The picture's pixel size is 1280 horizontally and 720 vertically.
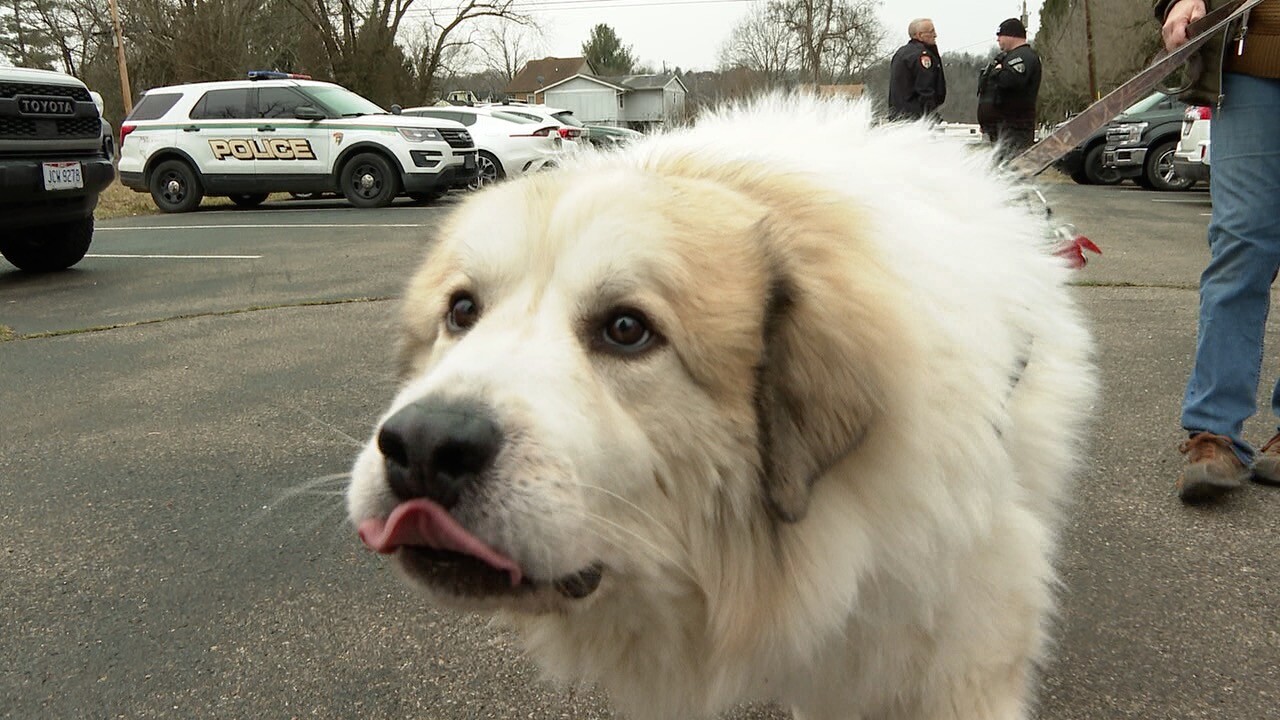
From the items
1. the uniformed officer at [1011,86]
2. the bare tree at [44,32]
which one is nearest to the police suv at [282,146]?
the uniformed officer at [1011,86]

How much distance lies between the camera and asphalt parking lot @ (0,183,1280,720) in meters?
2.14

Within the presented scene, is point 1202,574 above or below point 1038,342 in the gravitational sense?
below

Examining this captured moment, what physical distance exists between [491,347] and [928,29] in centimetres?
1045

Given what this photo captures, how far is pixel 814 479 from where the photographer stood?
149 cm

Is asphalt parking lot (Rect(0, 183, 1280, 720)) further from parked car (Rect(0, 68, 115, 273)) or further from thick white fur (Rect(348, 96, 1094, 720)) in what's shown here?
parked car (Rect(0, 68, 115, 273))

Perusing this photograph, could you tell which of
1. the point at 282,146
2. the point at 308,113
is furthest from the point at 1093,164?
the point at 282,146

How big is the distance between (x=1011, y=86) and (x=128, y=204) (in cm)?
1516

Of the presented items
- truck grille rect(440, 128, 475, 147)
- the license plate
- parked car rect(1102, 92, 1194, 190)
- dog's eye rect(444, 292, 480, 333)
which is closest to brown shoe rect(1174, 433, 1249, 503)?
dog's eye rect(444, 292, 480, 333)

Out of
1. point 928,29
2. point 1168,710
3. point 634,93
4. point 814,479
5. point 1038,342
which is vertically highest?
point 634,93

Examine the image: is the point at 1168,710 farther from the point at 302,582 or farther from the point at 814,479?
the point at 302,582

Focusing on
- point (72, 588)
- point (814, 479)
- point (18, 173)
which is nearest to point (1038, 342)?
point (814, 479)

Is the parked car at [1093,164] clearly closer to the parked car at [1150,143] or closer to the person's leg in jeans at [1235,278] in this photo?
the parked car at [1150,143]

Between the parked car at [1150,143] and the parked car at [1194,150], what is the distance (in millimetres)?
2872

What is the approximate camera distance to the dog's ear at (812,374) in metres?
1.47
